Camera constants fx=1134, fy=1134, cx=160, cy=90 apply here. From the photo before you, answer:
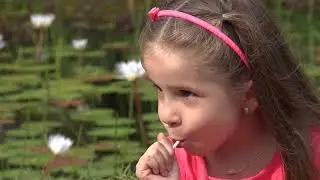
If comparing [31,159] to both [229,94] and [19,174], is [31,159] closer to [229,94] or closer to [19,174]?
[19,174]

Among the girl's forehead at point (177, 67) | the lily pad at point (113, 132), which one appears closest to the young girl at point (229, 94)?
the girl's forehead at point (177, 67)

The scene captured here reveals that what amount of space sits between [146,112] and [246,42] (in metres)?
1.35

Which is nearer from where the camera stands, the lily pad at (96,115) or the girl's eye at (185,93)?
the girl's eye at (185,93)

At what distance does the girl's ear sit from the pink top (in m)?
0.13

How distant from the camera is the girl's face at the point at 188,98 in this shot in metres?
1.97

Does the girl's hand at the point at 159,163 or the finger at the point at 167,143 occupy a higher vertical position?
the finger at the point at 167,143

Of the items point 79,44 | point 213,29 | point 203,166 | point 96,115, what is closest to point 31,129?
point 96,115

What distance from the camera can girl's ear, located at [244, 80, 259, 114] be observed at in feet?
6.68

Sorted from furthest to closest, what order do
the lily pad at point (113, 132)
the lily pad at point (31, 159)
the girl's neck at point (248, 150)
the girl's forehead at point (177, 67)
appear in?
the lily pad at point (113, 132) → the lily pad at point (31, 159) → the girl's neck at point (248, 150) → the girl's forehead at point (177, 67)

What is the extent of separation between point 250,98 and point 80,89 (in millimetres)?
1430

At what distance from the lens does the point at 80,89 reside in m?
3.43

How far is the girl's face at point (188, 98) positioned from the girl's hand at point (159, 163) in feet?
0.11

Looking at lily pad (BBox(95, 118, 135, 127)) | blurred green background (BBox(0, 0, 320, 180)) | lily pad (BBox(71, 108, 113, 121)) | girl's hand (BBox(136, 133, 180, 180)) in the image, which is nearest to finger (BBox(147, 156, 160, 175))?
girl's hand (BBox(136, 133, 180, 180))

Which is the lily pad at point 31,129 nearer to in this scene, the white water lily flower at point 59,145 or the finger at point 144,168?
the white water lily flower at point 59,145
